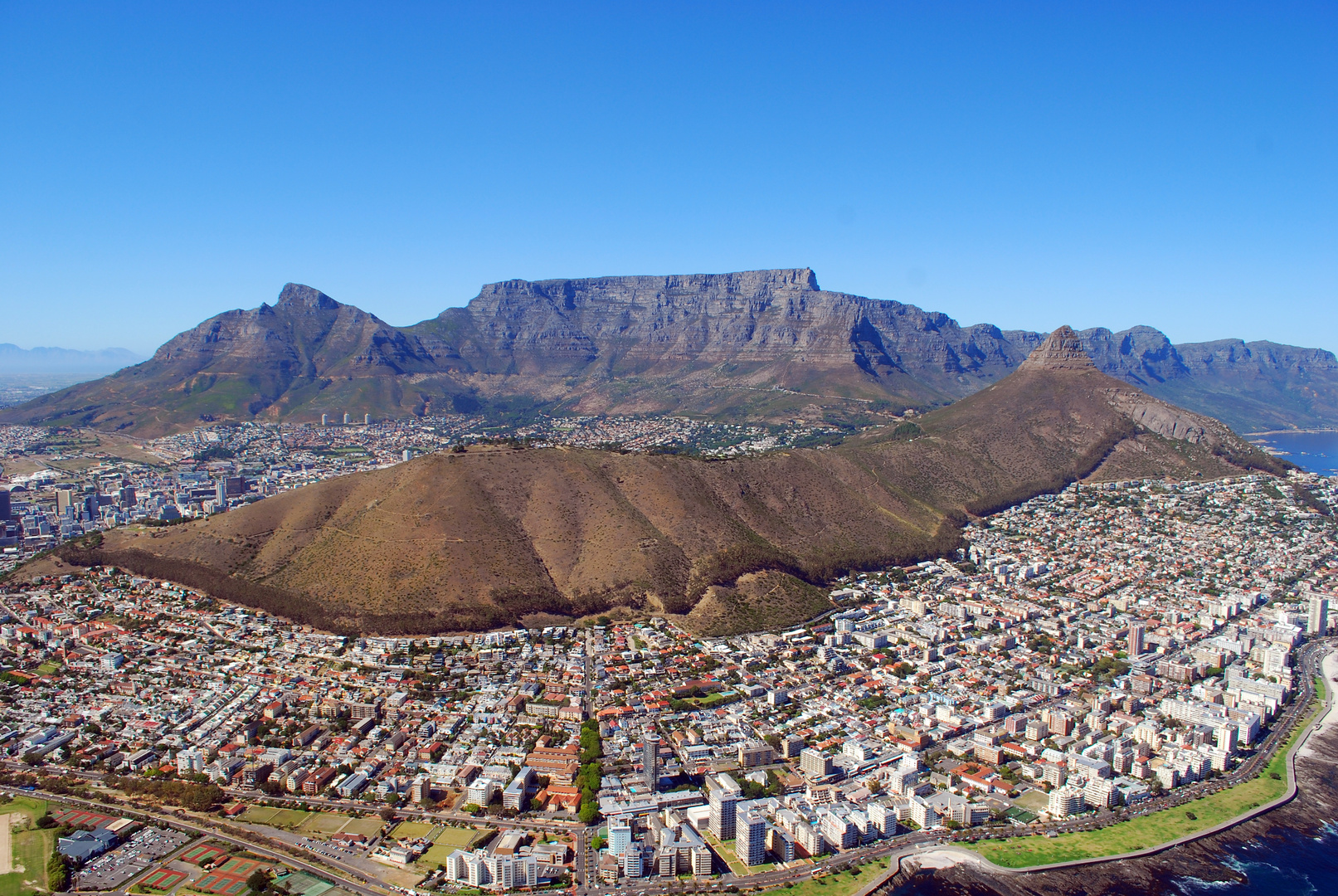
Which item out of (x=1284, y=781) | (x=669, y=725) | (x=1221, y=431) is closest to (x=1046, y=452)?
(x=1221, y=431)

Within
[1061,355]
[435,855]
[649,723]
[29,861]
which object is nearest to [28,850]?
[29,861]

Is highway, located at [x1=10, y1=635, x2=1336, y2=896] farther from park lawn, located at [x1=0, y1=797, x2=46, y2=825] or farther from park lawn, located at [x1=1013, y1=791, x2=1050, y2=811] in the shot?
park lawn, located at [x1=1013, y1=791, x2=1050, y2=811]

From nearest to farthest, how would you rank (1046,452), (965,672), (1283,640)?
(965,672)
(1283,640)
(1046,452)

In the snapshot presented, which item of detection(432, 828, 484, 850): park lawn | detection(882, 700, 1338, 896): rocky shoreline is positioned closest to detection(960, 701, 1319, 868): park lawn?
detection(882, 700, 1338, 896): rocky shoreline

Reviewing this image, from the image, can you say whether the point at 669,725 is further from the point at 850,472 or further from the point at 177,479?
the point at 177,479

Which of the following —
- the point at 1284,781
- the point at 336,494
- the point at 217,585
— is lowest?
the point at 1284,781

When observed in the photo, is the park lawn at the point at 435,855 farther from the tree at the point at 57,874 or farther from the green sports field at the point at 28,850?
the green sports field at the point at 28,850
